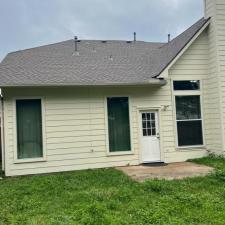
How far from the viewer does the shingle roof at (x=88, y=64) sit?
10334 mm

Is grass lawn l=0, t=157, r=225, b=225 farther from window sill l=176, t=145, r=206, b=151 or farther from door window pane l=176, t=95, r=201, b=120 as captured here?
door window pane l=176, t=95, r=201, b=120

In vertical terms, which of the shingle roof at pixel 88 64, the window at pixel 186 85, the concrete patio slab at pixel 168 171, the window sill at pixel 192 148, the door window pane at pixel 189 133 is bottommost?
the concrete patio slab at pixel 168 171

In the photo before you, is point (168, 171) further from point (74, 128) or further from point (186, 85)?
point (186, 85)

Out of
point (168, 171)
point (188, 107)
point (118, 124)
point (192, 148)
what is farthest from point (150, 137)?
point (168, 171)

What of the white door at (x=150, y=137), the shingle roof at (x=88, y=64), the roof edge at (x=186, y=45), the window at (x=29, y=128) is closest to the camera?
the window at (x=29, y=128)

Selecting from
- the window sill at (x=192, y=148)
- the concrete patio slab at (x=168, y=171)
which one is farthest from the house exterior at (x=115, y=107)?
the concrete patio slab at (x=168, y=171)

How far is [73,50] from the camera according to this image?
43.8 feet

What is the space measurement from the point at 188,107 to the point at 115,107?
2.66 m

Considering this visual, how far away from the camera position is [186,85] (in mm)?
11562

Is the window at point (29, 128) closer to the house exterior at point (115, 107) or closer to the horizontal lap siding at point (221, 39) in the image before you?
the house exterior at point (115, 107)

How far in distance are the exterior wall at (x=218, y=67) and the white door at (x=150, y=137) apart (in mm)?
2020

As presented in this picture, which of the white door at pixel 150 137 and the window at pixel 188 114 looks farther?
the window at pixel 188 114

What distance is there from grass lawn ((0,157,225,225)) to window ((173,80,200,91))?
160 inches

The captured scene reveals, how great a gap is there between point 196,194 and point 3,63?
8074 mm
